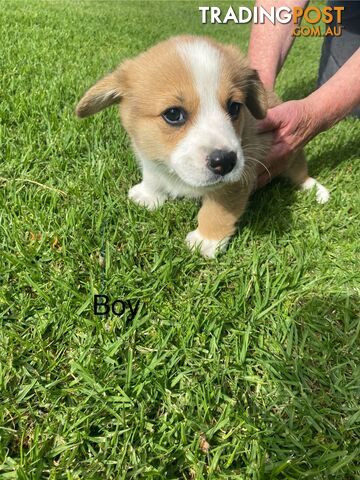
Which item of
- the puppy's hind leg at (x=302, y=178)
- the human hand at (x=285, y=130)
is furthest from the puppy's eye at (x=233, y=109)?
the puppy's hind leg at (x=302, y=178)

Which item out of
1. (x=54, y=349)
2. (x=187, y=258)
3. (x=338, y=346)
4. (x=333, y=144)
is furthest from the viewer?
(x=333, y=144)

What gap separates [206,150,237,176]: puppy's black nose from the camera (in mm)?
1681

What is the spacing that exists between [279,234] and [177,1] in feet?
32.7

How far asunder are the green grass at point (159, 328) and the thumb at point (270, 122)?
1.56 feet

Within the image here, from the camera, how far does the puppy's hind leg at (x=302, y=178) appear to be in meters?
2.72

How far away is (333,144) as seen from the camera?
3.51 metres

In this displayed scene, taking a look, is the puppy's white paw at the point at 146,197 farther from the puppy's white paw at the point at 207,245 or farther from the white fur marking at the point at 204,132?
the white fur marking at the point at 204,132

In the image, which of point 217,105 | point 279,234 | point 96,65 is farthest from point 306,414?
point 96,65

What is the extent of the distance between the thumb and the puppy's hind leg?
396 mm

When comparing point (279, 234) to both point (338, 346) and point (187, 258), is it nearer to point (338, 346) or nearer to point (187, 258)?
point (187, 258)

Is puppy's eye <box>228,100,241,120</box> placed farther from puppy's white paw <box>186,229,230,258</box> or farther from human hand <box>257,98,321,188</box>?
puppy's white paw <box>186,229,230,258</box>

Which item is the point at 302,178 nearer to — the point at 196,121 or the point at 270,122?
the point at 270,122

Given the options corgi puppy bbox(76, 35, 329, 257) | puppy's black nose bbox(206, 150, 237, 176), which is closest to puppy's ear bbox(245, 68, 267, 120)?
corgi puppy bbox(76, 35, 329, 257)

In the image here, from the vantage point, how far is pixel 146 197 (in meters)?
2.43
